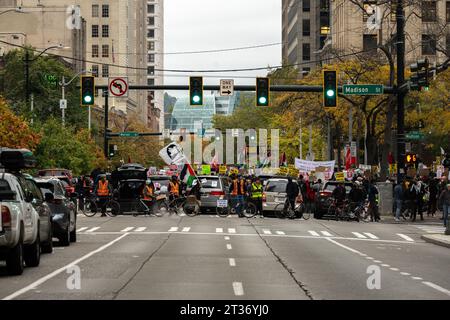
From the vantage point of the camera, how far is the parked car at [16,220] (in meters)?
17.4

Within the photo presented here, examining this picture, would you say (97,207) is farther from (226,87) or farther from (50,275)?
(50,275)

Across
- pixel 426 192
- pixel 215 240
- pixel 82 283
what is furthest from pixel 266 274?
pixel 426 192

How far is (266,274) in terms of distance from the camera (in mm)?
18453

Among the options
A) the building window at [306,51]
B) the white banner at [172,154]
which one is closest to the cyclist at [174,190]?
the white banner at [172,154]

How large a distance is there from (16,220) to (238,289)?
4533 millimetres

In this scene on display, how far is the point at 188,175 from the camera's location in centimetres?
5344

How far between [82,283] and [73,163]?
51.2m

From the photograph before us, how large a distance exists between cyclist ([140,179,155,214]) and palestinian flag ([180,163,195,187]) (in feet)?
25.7

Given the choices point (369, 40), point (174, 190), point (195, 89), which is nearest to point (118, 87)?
point (195, 89)

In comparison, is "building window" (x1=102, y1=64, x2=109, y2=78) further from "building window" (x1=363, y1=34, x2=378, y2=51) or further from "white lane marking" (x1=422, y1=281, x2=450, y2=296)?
"white lane marking" (x1=422, y1=281, x2=450, y2=296)

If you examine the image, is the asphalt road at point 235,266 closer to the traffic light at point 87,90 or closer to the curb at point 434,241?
the curb at point 434,241

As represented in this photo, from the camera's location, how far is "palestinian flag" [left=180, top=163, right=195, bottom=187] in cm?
5297

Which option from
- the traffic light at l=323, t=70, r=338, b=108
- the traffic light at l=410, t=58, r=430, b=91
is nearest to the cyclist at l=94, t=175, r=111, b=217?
the traffic light at l=323, t=70, r=338, b=108
